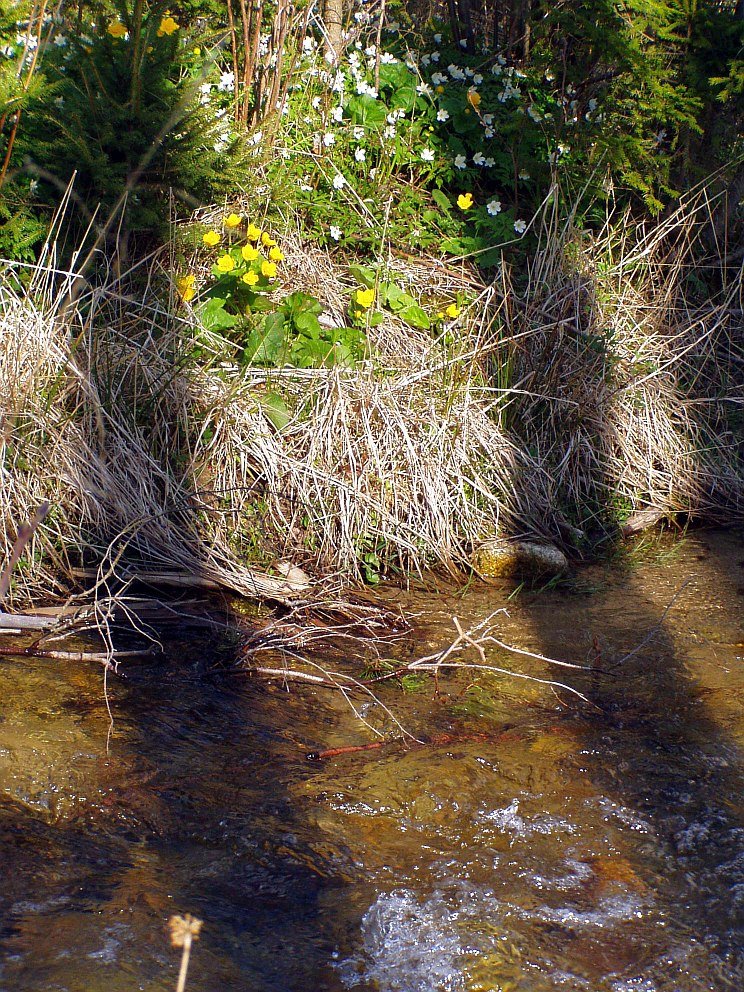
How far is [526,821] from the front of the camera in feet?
7.62

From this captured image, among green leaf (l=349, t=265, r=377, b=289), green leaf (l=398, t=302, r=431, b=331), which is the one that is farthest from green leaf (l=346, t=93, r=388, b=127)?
green leaf (l=398, t=302, r=431, b=331)

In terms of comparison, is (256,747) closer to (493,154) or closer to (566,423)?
(566,423)

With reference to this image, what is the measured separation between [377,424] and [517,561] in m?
0.88

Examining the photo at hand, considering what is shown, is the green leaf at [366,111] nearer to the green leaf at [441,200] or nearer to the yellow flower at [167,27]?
the green leaf at [441,200]

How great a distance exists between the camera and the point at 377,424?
12.9ft

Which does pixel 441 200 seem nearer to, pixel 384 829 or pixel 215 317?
pixel 215 317

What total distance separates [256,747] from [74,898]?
2.46 feet

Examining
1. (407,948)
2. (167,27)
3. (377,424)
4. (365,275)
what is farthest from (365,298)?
(407,948)

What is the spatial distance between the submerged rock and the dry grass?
10 centimetres

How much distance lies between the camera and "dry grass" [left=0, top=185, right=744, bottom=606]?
3500 mm

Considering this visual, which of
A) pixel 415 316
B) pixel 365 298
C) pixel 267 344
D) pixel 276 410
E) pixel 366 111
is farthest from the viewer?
pixel 366 111

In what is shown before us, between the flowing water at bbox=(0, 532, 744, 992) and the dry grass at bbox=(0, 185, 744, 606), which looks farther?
the dry grass at bbox=(0, 185, 744, 606)

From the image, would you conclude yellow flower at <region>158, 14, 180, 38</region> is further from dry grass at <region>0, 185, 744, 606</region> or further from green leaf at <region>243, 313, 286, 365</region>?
green leaf at <region>243, 313, 286, 365</region>

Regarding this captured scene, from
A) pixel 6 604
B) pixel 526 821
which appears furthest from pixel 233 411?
pixel 526 821
